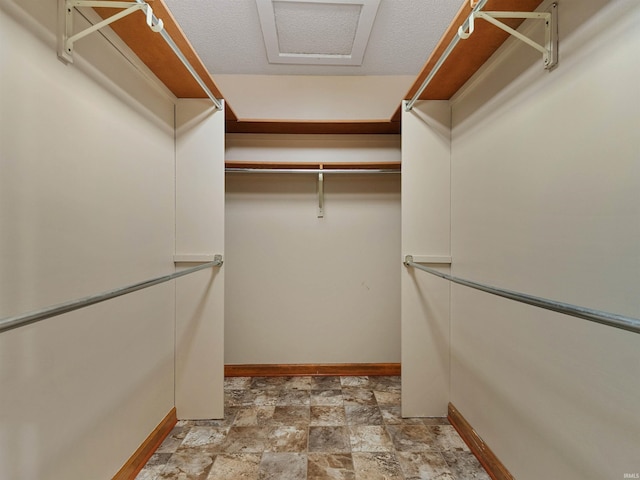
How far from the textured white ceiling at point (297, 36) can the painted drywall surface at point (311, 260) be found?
0.54 m

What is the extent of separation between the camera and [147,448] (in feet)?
5.01

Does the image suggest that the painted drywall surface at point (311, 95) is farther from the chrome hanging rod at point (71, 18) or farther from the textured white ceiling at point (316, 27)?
the chrome hanging rod at point (71, 18)

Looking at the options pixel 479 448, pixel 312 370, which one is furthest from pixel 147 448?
pixel 479 448

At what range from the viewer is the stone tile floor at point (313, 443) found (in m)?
1.46

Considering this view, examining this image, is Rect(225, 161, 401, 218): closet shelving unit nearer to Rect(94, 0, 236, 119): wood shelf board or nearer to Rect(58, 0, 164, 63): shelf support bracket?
Rect(94, 0, 236, 119): wood shelf board

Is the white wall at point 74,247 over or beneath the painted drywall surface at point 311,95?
beneath

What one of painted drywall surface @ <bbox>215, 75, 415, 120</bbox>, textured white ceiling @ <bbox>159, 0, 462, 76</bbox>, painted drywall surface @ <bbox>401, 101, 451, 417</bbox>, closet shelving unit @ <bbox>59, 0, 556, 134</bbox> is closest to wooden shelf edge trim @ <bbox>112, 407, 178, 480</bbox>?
painted drywall surface @ <bbox>401, 101, 451, 417</bbox>

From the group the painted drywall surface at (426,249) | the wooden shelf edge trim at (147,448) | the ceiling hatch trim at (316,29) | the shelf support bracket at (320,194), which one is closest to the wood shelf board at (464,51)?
the painted drywall surface at (426,249)

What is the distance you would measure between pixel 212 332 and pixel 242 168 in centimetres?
127

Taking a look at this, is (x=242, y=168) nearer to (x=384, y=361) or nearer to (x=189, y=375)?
(x=189, y=375)

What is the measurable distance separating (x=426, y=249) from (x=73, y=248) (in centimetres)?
183

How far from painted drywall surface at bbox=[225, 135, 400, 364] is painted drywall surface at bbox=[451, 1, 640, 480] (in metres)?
1.00

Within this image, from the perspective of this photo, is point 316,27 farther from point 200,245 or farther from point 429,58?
point 200,245

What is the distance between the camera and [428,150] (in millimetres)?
1949
